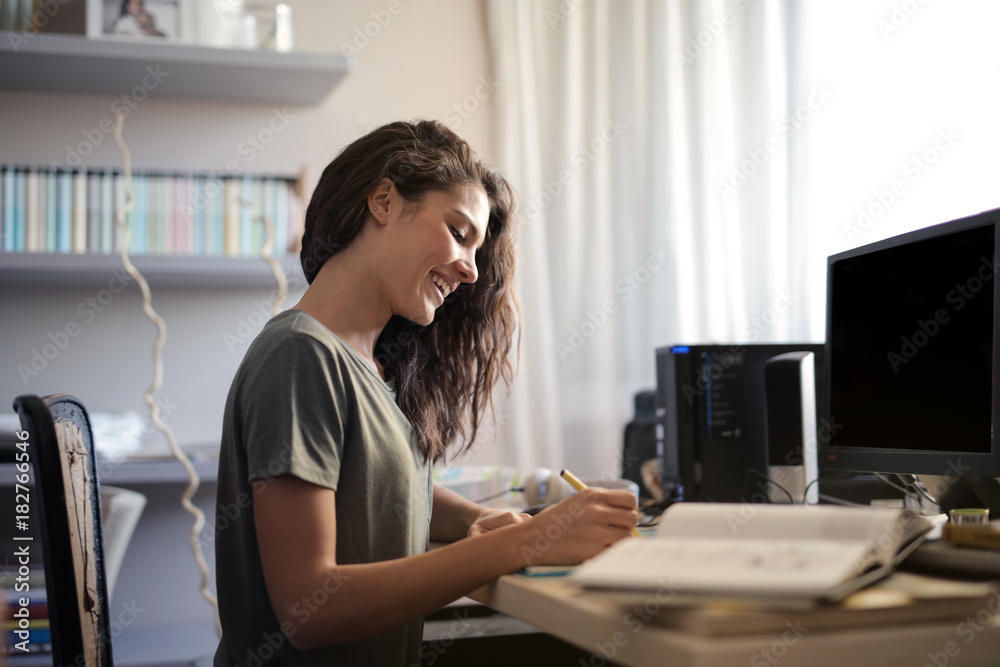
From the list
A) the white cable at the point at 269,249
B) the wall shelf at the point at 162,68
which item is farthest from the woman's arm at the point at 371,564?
the wall shelf at the point at 162,68

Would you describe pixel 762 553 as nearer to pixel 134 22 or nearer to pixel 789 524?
pixel 789 524

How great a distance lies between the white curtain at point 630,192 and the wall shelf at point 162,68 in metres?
0.66

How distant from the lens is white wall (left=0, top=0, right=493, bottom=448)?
2369 mm

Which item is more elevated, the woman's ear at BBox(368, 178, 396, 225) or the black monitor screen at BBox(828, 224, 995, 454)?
the woman's ear at BBox(368, 178, 396, 225)

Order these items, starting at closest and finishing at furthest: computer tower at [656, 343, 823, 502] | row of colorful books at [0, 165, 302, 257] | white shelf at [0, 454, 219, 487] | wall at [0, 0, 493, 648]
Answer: computer tower at [656, 343, 823, 502] < white shelf at [0, 454, 219, 487] < row of colorful books at [0, 165, 302, 257] < wall at [0, 0, 493, 648]

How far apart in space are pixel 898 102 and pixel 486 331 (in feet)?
5.17

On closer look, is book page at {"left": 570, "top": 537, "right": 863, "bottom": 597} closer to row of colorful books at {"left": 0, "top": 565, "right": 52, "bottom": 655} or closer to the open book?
the open book

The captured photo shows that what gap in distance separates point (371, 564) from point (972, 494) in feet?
2.59

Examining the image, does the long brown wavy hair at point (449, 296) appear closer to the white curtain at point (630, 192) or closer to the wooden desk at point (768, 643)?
the wooden desk at point (768, 643)

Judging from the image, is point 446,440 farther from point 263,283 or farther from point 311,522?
point 263,283

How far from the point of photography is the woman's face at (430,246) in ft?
3.81

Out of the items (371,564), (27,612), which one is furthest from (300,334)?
(27,612)

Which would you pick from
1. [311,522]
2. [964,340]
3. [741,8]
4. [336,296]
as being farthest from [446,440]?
[741,8]

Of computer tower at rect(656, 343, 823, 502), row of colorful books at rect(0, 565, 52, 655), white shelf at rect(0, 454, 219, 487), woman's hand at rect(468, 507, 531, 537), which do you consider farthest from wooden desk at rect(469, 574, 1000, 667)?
white shelf at rect(0, 454, 219, 487)
